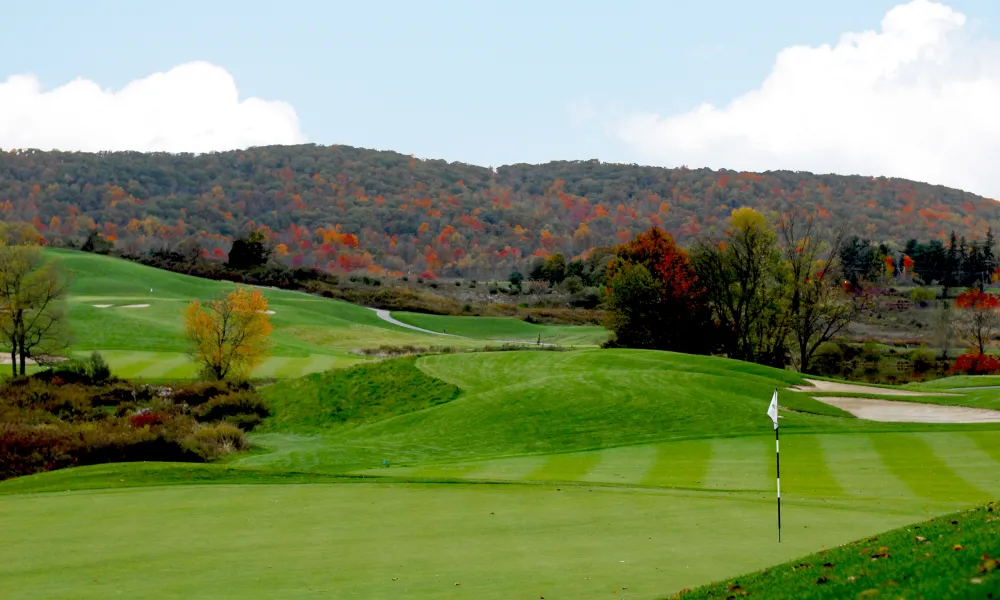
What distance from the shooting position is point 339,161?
585ft

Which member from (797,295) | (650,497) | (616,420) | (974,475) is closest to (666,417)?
(616,420)

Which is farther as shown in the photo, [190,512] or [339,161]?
[339,161]

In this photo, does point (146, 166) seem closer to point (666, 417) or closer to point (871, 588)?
point (666, 417)

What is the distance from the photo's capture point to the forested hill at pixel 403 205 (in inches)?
5340

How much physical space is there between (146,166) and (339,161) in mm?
36005

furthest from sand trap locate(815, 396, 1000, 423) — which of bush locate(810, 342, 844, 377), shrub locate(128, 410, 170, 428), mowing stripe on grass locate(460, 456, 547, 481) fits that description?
bush locate(810, 342, 844, 377)

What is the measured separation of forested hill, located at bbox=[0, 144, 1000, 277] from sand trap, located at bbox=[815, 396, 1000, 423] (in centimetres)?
9723

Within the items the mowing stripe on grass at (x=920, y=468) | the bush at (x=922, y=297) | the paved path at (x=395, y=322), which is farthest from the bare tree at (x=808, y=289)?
the bush at (x=922, y=297)

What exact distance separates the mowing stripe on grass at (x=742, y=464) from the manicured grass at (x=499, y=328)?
4854 cm

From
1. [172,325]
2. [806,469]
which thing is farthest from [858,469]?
[172,325]

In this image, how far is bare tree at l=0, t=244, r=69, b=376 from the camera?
146ft

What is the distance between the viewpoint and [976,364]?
6325 centimetres

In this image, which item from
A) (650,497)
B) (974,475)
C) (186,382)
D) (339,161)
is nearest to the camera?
(650,497)

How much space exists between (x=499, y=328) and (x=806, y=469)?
58.6 meters
